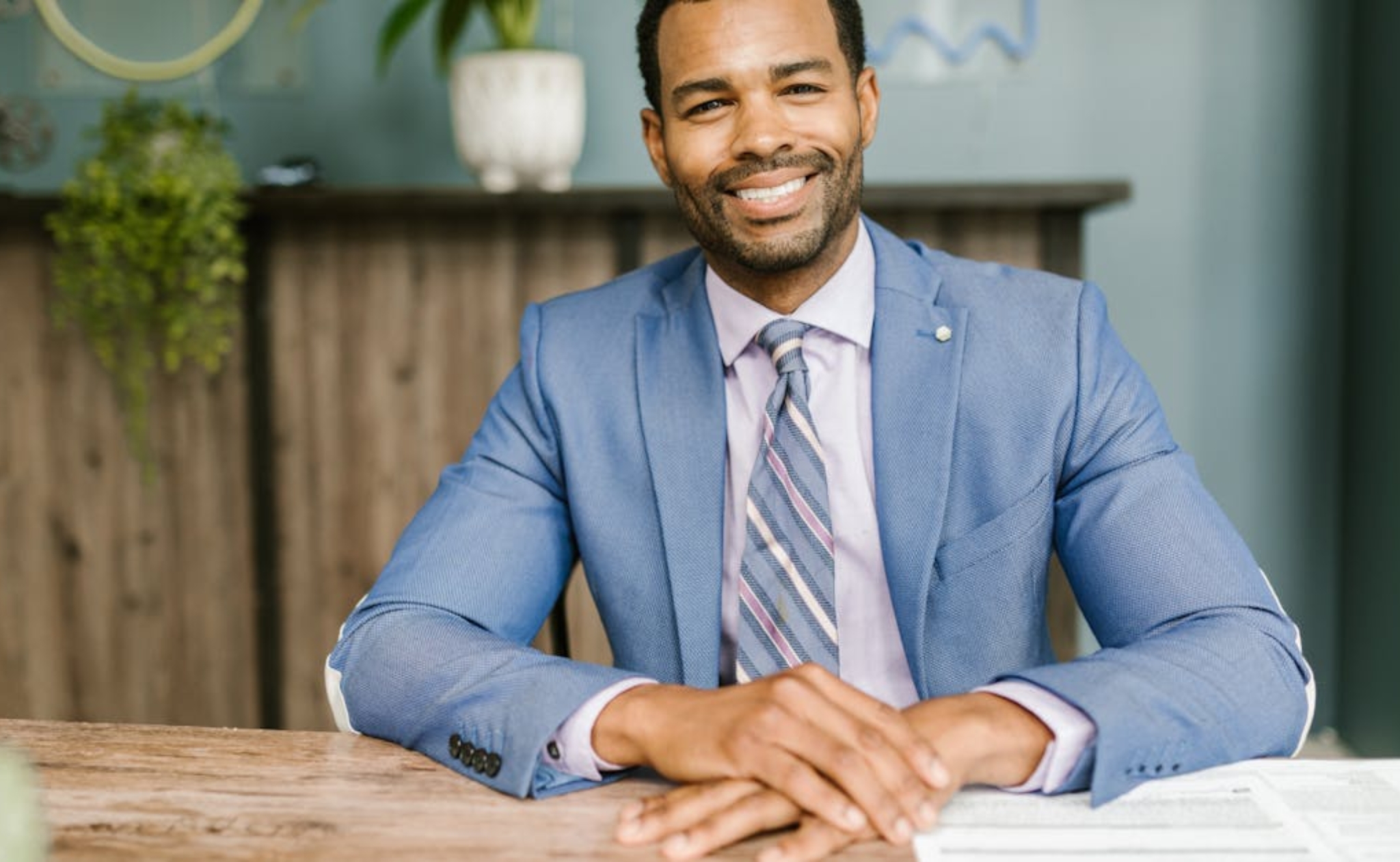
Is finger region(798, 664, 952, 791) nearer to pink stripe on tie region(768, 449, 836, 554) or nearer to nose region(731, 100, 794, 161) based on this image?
pink stripe on tie region(768, 449, 836, 554)

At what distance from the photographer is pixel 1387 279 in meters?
2.83

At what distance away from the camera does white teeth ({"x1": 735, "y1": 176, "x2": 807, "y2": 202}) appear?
1.57 meters

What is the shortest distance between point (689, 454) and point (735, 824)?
25.6 inches

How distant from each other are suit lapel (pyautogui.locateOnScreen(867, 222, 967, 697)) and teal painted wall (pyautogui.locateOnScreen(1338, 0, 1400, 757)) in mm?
1784

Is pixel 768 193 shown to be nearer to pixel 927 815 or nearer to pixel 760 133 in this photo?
pixel 760 133

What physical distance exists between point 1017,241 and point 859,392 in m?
1.16

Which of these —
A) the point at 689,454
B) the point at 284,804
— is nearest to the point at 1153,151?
the point at 689,454

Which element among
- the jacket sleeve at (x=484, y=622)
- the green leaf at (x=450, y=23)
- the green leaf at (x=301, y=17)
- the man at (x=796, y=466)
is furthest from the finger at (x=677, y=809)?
the green leaf at (x=301, y=17)

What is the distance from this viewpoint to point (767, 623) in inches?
57.5

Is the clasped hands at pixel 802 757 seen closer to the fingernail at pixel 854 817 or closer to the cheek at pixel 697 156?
the fingernail at pixel 854 817

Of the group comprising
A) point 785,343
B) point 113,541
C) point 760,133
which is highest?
point 760,133

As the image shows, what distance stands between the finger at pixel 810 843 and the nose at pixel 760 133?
0.88 meters

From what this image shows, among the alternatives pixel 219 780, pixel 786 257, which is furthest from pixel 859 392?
pixel 219 780

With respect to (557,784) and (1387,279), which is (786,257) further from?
(1387,279)
